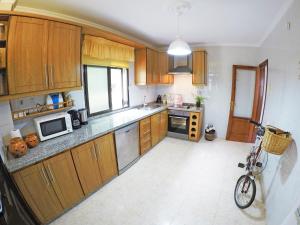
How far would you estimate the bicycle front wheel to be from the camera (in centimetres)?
207

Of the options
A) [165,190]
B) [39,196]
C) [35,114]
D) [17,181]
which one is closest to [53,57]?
[35,114]

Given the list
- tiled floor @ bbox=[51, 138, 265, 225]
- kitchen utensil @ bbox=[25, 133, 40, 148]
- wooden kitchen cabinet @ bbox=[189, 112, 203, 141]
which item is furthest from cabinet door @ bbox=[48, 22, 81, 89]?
wooden kitchen cabinet @ bbox=[189, 112, 203, 141]

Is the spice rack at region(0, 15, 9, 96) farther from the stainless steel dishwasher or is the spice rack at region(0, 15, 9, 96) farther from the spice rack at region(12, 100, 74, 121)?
the stainless steel dishwasher

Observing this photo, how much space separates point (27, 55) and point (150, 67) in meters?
2.65

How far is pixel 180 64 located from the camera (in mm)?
4512

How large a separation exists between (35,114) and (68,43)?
3.26ft

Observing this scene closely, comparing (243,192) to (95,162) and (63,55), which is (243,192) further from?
(63,55)

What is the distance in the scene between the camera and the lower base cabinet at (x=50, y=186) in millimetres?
1607

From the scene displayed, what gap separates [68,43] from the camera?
6.73ft

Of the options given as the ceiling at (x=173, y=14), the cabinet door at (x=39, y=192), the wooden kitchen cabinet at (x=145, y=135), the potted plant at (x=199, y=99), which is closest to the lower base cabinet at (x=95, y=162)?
the cabinet door at (x=39, y=192)

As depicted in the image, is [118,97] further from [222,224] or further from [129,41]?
[222,224]

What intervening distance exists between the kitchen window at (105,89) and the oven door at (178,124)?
4.40 ft

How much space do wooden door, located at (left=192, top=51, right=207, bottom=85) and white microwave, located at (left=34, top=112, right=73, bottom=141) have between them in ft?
10.6

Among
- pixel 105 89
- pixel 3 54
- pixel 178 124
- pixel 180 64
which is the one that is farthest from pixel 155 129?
pixel 3 54
